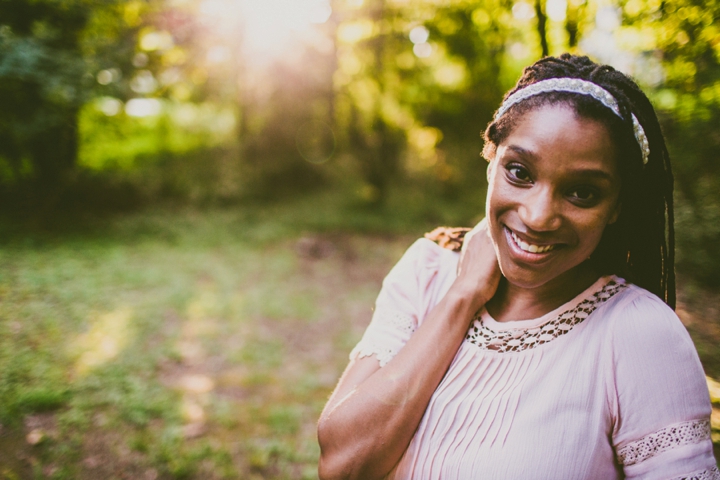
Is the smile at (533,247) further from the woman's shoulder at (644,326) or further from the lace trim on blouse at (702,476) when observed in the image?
the lace trim on blouse at (702,476)

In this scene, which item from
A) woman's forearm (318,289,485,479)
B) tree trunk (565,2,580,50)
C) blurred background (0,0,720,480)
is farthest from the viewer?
blurred background (0,0,720,480)

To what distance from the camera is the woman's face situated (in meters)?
1.25

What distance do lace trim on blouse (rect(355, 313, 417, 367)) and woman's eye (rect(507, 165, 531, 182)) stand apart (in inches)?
26.2

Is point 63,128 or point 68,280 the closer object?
point 68,280

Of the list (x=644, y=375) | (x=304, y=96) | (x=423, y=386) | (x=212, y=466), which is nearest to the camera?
(x=644, y=375)

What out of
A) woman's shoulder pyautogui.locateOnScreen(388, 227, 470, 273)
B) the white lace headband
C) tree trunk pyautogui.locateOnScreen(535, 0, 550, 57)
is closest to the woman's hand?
woman's shoulder pyautogui.locateOnScreen(388, 227, 470, 273)

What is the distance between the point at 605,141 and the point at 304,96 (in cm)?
1235

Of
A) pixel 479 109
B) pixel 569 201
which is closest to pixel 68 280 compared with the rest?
pixel 569 201

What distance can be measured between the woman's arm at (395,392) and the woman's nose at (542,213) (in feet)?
0.96

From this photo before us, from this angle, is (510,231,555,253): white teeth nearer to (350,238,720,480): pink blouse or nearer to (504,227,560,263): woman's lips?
(504,227,560,263): woman's lips

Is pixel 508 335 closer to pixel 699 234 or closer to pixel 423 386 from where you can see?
pixel 423 386

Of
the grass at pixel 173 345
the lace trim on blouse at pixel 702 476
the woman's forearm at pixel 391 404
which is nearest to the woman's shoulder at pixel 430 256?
the woman's forearm at pixel 391 404

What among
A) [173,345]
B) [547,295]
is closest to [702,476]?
[547,295]

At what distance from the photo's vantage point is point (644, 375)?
1.23m
